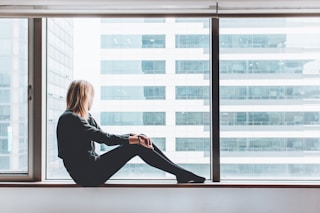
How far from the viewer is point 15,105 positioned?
8.70ft

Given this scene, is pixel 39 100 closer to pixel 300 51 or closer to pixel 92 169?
pixel 92 169

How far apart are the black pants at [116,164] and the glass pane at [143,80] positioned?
15 cm

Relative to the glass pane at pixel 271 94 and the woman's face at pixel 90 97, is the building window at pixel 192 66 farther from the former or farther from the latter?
the woman's face at pixel 90 97

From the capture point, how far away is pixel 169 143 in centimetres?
268

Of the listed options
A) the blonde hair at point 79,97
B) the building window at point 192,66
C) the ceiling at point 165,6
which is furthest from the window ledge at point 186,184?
the ceiling at point 165,6

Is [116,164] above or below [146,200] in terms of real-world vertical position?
above

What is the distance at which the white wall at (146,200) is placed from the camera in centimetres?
251

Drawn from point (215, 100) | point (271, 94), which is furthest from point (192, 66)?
point (271, 94)

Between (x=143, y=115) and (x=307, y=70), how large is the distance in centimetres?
127

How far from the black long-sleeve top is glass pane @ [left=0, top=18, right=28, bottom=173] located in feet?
1.16

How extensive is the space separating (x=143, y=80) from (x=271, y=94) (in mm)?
959

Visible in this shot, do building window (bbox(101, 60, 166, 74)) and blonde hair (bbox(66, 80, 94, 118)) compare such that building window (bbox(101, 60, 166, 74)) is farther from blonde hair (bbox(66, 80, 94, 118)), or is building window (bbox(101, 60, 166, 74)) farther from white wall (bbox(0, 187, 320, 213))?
white wall (bbox(0, 187, 320, 213))

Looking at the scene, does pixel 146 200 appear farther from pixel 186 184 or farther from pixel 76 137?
pixel 76 137

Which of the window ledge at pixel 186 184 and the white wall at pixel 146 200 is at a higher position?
the window ledge at pixel 186 184
